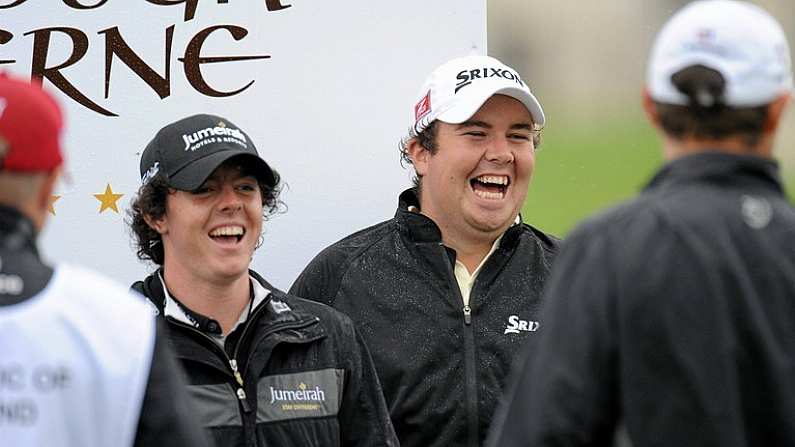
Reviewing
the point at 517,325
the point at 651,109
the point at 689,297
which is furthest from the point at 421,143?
the point at 689,297

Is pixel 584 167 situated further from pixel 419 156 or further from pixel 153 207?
pixel 153 207

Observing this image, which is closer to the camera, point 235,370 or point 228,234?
point 235,370

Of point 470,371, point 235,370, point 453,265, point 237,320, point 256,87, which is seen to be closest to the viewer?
point 235,370

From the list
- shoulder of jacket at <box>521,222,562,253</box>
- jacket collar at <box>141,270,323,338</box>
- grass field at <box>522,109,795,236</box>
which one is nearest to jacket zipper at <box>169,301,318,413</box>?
jacket collar at <box>141,270,323,338</box>

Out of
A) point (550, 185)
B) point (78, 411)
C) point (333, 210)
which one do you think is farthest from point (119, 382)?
point (550, 185)

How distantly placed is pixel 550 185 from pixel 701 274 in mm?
2215

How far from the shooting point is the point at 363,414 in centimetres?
362

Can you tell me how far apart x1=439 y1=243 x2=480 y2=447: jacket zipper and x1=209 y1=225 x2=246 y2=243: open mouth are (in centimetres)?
62

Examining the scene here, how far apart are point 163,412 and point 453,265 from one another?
69.9 inches

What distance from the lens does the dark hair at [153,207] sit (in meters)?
3.75

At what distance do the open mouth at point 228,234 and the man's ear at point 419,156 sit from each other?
72cm

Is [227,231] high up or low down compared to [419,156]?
down

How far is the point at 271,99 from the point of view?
4371 mm

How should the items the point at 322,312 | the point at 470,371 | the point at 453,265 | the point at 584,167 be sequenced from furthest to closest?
the point at 584,167 < the point at 453,265 < the point at 470,371 < the point at 322,312
